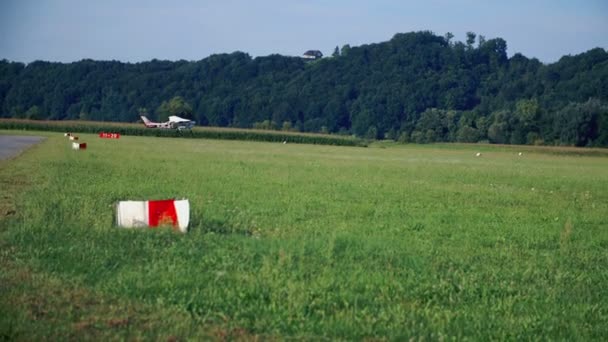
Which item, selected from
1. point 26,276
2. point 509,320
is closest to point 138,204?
point 26,276

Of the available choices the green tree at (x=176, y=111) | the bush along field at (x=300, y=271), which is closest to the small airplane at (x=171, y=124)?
the green tree at (x=176, y=111)

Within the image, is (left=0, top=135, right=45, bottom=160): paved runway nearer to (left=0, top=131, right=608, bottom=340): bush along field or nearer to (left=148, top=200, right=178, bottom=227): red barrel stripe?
(left=0, top=131, right=608, bottom=340): bush along field

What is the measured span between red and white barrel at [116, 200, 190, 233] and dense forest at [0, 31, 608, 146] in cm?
10065

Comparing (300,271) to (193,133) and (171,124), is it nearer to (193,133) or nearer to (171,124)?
(193,133)

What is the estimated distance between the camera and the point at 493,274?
30.9 ft

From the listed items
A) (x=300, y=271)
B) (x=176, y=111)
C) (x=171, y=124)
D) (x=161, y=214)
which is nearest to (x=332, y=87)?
(x=176, y=111)

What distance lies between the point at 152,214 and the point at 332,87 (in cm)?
14772

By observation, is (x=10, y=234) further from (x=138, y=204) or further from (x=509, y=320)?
(x=509, y=320)

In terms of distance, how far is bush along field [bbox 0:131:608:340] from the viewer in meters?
6.99

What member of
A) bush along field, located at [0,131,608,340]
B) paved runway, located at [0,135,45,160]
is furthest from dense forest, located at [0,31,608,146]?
bush along field, located at [0,131,608,340]

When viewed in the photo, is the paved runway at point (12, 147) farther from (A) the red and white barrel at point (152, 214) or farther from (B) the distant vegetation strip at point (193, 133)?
(B) the distant vegetation strip at point (193, 133)

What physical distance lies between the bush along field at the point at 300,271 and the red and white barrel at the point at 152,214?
11.9 inches

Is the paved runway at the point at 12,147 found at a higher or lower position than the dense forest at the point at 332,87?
lower

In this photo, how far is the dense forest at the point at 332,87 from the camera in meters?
130
